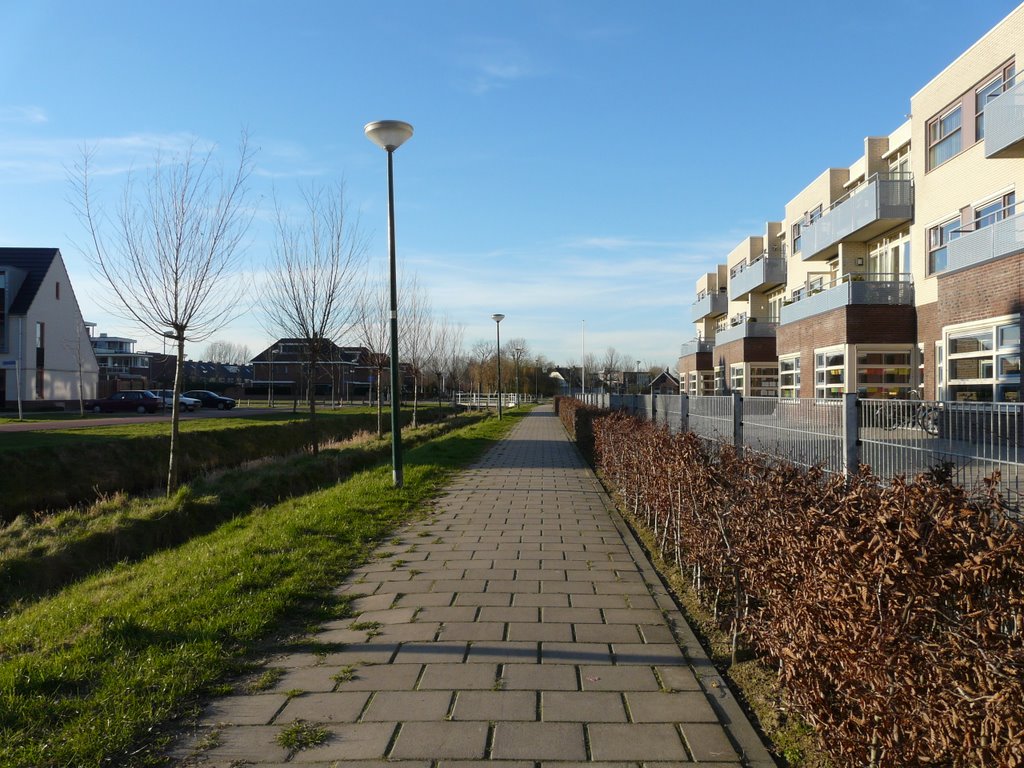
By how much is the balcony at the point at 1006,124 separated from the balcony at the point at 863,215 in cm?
489

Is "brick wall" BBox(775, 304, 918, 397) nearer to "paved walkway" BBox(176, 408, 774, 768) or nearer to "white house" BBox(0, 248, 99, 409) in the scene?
"paved walkway" BBox(176, 408, 774, 768)

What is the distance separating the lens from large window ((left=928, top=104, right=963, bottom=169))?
18.9m

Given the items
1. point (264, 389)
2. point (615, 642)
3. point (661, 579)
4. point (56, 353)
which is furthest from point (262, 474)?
point (264, 389)

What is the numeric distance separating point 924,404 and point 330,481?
509 inches

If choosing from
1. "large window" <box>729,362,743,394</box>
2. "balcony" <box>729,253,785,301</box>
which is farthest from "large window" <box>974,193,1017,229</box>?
"large window" <box>729,362,743,394</box>

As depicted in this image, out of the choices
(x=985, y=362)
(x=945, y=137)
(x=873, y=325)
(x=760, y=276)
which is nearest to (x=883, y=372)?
(x=873, y=325)

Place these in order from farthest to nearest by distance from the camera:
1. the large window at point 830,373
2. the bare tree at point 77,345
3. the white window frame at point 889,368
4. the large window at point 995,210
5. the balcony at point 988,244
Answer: the bare tree at point 77,345
the large window at point 830,373
the white window frame at point 889,368
the large window at point 995,210
the balcony at point 988,244

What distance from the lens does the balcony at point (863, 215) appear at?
21.3 metres

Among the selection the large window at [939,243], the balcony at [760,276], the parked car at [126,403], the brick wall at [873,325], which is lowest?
the parked car at [126,403]

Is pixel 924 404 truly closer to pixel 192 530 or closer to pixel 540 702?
pixel 540 702

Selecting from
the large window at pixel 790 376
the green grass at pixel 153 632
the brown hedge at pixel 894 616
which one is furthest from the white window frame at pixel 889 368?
the brown hedge at pixel 894 616

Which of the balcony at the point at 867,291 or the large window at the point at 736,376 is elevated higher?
the balcony at the point at 867,291

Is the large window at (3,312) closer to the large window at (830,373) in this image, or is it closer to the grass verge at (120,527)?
the grass verge at (120,527)

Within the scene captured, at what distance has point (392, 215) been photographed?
12.2m
